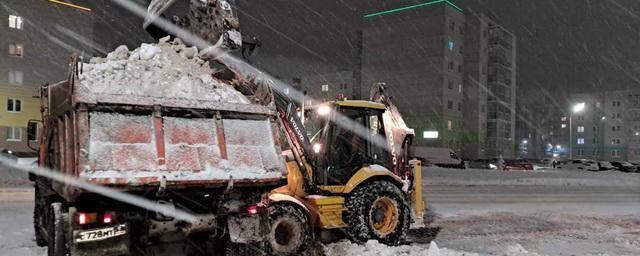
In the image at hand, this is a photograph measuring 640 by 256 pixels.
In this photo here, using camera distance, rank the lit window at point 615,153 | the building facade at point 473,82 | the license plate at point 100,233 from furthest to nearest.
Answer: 1. the lit window at point 615,153
2. the building facade at point 473,82
3. the license plate at point 100,233

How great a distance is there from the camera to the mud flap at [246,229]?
5.79 m

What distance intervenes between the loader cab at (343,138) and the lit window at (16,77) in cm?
4191

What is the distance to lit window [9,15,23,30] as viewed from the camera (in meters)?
42.9

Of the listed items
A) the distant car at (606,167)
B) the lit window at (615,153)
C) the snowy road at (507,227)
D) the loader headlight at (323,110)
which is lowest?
the lit window at (615,153)

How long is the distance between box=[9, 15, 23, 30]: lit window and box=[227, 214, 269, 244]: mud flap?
148 feet

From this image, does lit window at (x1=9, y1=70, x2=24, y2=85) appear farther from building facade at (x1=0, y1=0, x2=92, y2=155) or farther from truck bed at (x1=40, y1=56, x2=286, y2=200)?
truck bed at (x1=40, y1=56, x2=286, y2=200)

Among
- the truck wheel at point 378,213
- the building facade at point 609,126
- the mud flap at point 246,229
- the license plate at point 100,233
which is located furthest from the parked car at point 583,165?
the building facade at point 609,126

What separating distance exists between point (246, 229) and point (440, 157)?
133 feet

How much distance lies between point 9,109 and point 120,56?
4312 centimetres

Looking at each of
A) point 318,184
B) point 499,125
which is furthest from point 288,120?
point 499,125

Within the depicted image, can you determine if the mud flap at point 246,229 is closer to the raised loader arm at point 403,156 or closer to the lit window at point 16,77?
the raised loader arm at point 403,156

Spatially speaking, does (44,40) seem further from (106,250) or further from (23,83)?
(106,250)

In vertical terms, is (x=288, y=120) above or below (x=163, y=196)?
above

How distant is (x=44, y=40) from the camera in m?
44.6
